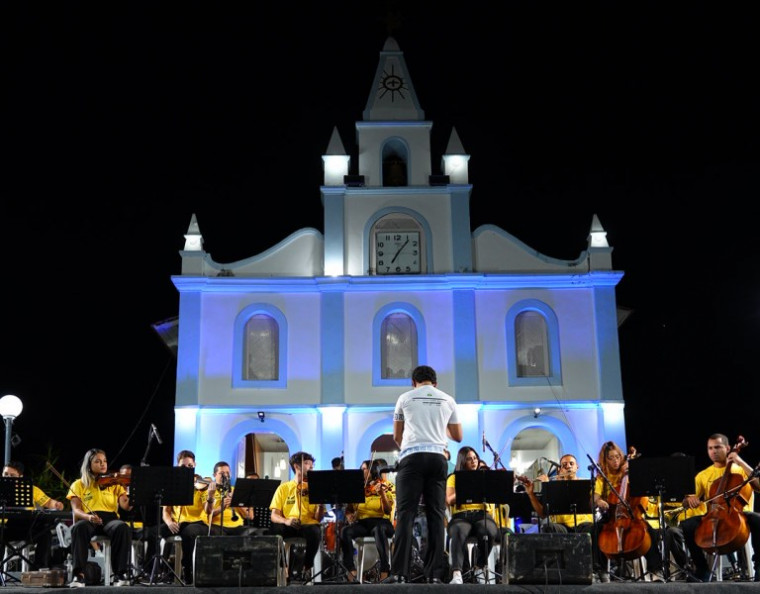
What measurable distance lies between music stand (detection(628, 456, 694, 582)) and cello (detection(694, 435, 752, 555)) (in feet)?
1.04

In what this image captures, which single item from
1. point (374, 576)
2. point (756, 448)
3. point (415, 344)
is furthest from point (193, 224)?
point (756, 448)

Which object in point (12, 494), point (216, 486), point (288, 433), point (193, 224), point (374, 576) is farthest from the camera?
point (193, 224)

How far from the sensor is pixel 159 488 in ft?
37.0

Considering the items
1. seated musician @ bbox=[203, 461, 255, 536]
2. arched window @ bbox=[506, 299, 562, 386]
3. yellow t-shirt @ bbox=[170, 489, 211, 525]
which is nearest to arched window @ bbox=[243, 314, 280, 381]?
arched window @ bbox=[506, 299, 562, 386]

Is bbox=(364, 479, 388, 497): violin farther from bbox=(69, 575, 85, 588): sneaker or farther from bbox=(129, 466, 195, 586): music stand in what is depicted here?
bbox=(69, 575, 85, 588): sneaker

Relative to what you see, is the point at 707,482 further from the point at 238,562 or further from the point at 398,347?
the point at 398,347

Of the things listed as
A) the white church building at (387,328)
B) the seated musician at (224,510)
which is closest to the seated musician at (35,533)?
the seated musician at (224,510)

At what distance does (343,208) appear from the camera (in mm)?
24609

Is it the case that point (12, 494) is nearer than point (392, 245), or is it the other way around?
point (12, 494)

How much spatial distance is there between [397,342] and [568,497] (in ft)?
39.9

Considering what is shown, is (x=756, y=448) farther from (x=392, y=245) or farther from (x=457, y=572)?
(x=457, y=572)

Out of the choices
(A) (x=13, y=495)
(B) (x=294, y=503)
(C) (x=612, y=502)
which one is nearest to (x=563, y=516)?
(C) (x=612, y=502)

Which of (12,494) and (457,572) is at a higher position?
(12,494)

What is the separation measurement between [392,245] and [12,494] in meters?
14.3
